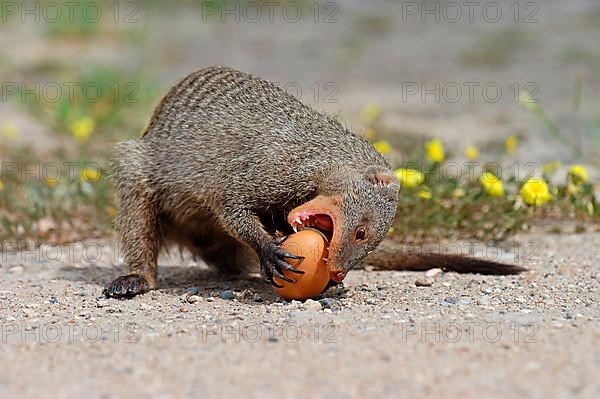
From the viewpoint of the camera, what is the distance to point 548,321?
2.98 m

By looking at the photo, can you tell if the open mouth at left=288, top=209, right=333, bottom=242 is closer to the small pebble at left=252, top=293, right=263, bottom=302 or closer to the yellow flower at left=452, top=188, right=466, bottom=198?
the small pebble at left=252, top=293, right=263, bottom=302

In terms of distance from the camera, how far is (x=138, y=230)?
4.14 metres

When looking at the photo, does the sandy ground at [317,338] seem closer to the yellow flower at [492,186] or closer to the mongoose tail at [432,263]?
the mongoose tail at [432,263]

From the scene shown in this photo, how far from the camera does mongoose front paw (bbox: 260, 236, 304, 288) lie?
136 inches

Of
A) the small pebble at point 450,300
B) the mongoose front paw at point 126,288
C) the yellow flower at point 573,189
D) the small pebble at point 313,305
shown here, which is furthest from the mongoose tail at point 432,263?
the mongoose front paw at point 126,288

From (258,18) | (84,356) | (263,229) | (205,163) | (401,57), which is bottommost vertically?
(84,356)

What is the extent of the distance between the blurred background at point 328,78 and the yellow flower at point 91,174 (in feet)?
0.11

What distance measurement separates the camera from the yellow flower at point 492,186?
4.59 meters

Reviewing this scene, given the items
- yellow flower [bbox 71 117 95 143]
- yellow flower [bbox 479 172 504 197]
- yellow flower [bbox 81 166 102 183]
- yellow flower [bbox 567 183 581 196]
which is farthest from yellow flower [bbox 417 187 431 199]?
yellow flower [bbox 71 117 95 143]

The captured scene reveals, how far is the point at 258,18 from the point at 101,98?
5.72m

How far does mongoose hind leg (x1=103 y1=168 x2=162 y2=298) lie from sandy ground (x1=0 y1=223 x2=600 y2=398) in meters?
0.15

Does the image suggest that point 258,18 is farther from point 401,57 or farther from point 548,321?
point 548,321

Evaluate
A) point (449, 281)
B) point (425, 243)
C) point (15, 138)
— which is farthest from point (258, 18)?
point (449, 281)

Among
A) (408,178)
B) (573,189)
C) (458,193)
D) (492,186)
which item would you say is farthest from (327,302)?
(573,189)
